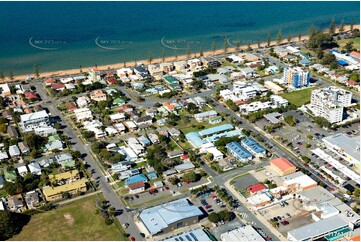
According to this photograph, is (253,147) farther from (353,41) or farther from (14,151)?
(353,41)

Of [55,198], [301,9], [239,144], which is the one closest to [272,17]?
[301,9]

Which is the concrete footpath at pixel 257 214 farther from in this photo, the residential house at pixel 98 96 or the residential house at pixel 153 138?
the residential house at pixel 98 96

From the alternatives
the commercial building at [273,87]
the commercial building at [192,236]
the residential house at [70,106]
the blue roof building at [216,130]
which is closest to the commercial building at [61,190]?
the commercial building at [192,236]

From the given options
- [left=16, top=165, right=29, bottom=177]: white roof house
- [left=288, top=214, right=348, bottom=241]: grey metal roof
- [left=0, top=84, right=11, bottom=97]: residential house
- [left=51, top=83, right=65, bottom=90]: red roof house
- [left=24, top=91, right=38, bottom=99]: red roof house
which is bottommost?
[left=288, top=214, right=348, bottom=241]: grey metal roof

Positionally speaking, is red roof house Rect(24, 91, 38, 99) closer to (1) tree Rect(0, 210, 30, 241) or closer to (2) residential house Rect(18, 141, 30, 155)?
(2) residential house Rect(18, 141, 30, 155)

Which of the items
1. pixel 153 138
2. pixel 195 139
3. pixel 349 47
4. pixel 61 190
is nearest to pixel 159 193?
pixel 61 190

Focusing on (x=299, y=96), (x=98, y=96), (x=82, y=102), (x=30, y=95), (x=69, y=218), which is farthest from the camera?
(x=30, y=95)

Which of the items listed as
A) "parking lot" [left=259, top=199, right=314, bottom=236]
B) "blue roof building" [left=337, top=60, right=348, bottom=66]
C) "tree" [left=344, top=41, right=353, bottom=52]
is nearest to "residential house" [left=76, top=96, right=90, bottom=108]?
"parking lot" [left=259, top=199, right=314, bottom=236]
